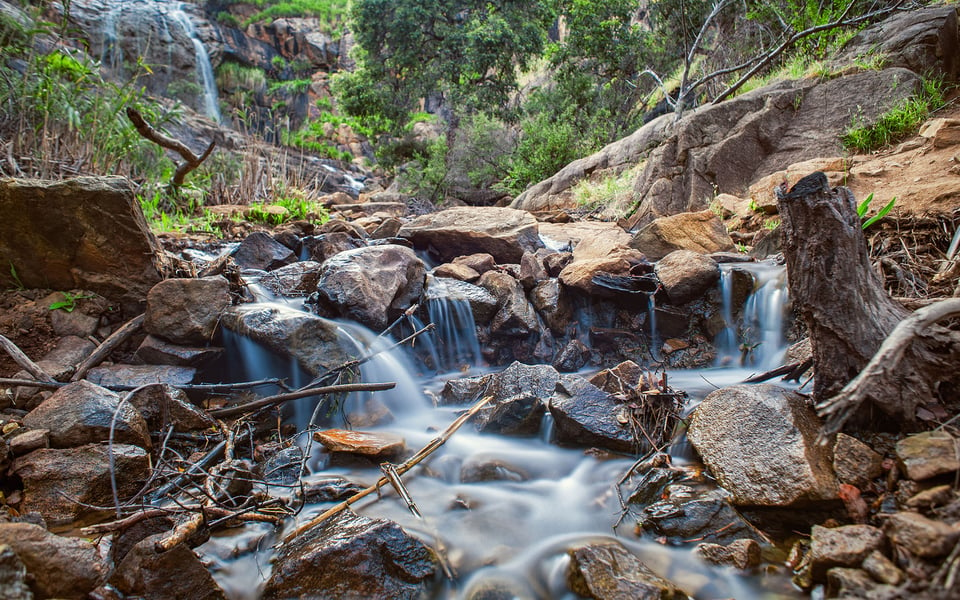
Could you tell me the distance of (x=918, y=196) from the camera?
11.6 ft

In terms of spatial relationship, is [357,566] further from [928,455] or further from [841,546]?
[928,455]

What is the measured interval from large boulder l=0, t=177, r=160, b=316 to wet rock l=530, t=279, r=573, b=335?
311 centimetres

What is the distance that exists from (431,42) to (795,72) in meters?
10.1

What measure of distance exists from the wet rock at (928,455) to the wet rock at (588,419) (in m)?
1.08

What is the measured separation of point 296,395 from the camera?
8.33 ft


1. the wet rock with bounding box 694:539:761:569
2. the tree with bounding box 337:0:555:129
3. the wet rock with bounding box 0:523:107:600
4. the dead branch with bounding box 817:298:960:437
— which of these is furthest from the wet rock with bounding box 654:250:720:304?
the tree with bounding box 337:0:555:129

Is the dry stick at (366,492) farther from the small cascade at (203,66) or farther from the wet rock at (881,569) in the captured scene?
the small cascade at (203,66)

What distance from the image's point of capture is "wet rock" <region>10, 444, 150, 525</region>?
6.28ft

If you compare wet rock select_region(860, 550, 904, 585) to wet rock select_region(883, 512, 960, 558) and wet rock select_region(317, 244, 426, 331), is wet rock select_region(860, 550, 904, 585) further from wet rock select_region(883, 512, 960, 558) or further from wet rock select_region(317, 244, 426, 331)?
wet rock select_region(317, 244, 426, 331)

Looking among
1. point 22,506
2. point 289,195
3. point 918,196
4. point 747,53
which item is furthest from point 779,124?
point 22,506

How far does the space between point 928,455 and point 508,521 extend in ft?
5.01

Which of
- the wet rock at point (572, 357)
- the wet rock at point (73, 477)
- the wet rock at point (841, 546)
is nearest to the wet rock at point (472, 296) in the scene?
the wet rock at point (572, 357)

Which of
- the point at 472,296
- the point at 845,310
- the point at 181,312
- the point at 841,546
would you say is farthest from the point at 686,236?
the point at 181,312

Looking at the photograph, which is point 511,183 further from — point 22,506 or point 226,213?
point 22,506
